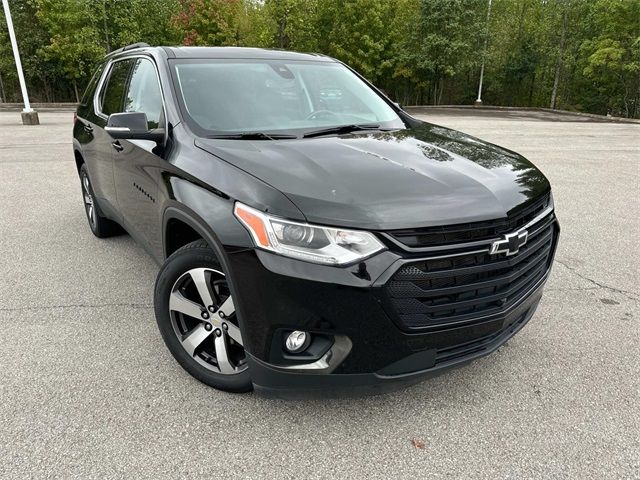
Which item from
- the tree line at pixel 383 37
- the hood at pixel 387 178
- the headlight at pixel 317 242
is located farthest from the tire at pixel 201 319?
the tree line at pixel 383 37

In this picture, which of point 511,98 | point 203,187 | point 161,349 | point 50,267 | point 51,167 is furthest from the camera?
point 511,98

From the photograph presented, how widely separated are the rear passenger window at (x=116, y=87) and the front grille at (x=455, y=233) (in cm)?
285

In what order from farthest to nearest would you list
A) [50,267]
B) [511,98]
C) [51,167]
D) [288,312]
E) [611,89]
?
[511,98] → [611,89] → [51,167] → [50,267] → [288,312]

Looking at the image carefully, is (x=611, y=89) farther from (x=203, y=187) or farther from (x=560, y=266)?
(x=203, y=187)

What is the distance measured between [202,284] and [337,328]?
818 mm

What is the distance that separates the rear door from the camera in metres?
2.95

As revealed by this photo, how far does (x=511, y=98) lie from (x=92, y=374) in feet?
139

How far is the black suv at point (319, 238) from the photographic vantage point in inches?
77.7

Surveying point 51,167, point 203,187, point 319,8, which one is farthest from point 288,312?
point 319,8

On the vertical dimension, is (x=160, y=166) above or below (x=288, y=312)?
above

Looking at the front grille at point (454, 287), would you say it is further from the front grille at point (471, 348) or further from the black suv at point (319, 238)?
the front grille at point (471, 348)

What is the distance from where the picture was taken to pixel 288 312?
1.98m

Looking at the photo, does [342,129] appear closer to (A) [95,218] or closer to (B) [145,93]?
(B) [145,93]

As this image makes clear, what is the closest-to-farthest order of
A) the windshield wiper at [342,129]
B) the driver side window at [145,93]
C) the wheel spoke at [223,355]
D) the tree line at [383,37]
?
the wheel spoke at [223,355] < the windshield wiper at [342,129] < the driver side window at [145,93] < the tree line at [383,37]
